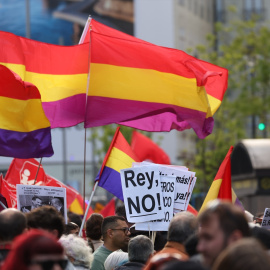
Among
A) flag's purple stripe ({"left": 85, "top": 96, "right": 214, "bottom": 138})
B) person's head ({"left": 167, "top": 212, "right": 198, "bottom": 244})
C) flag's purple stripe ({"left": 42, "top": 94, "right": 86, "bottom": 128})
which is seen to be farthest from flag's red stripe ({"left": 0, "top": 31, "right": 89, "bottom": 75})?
person's head ({"left": 167, "top": 212, "right": 198, "bottom": 244})

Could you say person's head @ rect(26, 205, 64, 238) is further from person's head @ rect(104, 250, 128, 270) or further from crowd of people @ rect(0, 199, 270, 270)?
person's head @ rect(104, 250, 128, 270)

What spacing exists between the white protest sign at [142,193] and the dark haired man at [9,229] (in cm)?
290

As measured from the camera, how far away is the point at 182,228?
21.4 ft

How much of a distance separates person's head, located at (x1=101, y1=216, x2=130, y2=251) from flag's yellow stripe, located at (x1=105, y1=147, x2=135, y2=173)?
176cm

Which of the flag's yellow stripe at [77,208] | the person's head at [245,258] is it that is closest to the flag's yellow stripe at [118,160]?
the flag's yellow stripe at [77,208]

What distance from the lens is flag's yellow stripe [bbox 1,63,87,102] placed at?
11055 mm

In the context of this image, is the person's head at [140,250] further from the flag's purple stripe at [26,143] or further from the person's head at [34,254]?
the person's head at [34,254]

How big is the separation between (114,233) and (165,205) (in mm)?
592

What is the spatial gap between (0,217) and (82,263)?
1.05 meters

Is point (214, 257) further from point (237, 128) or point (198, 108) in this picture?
point (237, 128)

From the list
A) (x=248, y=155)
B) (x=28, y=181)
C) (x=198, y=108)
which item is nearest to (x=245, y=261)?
(x=198, y=108)

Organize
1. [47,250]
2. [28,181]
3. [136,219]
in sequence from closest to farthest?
[47,250]
[136,219]
[28,181]

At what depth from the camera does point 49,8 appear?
66.6m

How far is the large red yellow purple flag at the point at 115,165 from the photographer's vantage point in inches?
421
